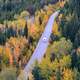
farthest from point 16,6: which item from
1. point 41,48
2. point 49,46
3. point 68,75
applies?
point 68,75

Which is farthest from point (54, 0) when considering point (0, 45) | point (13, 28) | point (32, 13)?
point (0, 45)

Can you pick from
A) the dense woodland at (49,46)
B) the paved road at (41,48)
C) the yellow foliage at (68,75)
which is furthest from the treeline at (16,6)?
the yellow foliage at (68,75)

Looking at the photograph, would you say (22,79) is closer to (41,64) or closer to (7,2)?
(41,64)

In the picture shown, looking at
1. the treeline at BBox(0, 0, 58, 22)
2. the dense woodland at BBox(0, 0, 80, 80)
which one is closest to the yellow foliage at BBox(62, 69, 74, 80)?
the dense woodland at BBox(0, 0, 80, 80)

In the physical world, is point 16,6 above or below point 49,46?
above

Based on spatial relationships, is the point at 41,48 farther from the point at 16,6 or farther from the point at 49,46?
the point at 16,6

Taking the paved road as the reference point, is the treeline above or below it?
above

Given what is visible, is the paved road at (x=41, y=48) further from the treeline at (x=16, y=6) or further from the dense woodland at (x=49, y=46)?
the treeline at (x=16, y=6)

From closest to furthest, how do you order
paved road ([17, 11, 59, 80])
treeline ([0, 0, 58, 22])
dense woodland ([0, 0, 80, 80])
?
dense woodland ([0, 0, 80, 80])
paved road ([17, 11, 59, 80])
treeline ([0, 0, 58, 22])

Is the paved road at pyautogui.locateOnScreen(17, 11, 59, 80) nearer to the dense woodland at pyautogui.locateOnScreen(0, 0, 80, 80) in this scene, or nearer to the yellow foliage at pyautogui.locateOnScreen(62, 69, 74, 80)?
the dense woodland at pyautogui.locateOnScreen(0, 0, 80, 80)
